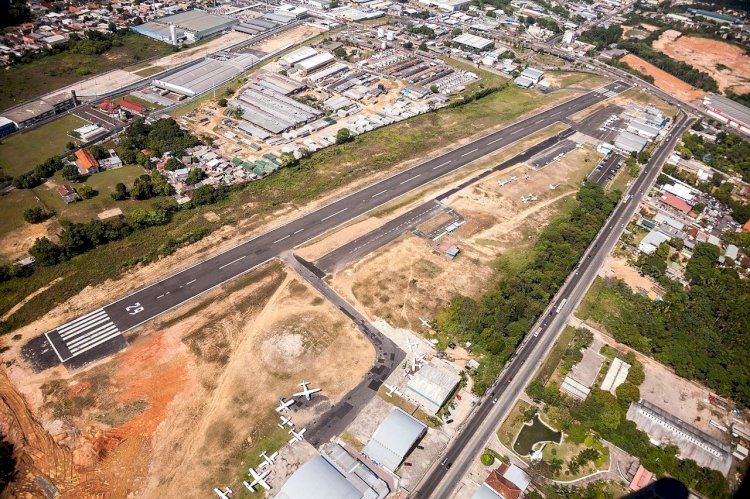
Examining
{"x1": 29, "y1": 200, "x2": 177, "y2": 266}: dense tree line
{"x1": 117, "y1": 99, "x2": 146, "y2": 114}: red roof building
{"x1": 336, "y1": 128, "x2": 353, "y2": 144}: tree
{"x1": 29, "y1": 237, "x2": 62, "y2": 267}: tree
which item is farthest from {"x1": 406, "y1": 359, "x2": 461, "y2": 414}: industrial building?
{"x1": 117, "y1": 99, "x2": 146, "y2": 114}: red roof building

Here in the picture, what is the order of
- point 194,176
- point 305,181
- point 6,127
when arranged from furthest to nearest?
point 6,127 → point 305,181 → point 194,176

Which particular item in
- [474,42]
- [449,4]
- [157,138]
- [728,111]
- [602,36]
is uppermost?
[449,4]

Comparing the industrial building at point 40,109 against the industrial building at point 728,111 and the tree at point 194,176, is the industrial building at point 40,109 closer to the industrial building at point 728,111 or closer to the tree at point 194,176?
the tree at point 194,176

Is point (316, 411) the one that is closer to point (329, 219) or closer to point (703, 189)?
point (329, 219)

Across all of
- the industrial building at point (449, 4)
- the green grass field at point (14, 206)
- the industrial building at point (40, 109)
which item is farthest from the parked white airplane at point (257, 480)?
the industrial building at point (449, 4)

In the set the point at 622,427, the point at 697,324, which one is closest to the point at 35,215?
the point at 622,427

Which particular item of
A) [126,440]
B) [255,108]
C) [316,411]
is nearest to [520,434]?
[316,411]

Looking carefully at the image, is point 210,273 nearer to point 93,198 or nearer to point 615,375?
point 93,198

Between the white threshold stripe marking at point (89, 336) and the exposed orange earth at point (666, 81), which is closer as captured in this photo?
the white threshold stripe marking at point (89, 336)
